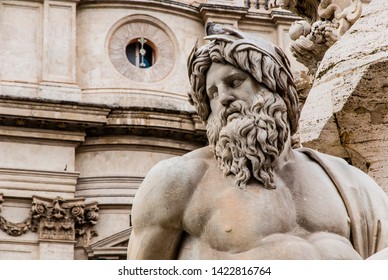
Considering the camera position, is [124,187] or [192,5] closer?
[124,187]

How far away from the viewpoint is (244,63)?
3.18 metres

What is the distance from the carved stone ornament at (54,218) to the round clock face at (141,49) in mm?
2498

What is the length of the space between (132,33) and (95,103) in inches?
66.6

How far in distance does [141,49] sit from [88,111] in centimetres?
Result: 165

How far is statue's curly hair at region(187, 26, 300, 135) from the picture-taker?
10.4 ft

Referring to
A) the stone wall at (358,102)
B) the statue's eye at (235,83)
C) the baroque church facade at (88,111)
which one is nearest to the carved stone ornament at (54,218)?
the baroque church facade at (88,111)

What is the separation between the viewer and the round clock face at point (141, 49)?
20.8 m

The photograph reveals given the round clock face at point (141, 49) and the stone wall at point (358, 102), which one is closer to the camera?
the stone wall at point (358, 102)

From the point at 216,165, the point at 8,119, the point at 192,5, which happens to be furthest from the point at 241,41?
the point at 192,5

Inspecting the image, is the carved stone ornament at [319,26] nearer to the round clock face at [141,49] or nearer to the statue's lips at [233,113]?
the statue's lips at [233,113]

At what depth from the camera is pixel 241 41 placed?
319 centimetres

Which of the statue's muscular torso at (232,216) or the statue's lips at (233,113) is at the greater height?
the statue's lips at (233,113)

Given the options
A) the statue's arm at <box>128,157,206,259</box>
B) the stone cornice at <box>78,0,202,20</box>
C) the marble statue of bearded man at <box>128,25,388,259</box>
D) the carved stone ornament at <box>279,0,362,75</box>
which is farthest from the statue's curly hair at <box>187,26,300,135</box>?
the stone cornice at <box>78,0,202,20</box>
